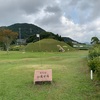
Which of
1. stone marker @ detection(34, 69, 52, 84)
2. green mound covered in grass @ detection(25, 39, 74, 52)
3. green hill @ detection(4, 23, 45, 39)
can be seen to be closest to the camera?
stone marker @ detection(34, 69, 52, 84)

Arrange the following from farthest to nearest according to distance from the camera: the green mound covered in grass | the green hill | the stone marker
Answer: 1. the green hill
2. the green mound covered in grass
3. the stone marker

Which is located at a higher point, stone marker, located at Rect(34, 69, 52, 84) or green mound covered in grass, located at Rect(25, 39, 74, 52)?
green mound covered in grass, located at Rect(25, 39, 74, 52)

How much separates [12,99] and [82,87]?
3.73 m

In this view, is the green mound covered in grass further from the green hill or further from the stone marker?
the green hill

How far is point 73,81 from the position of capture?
1366 cm

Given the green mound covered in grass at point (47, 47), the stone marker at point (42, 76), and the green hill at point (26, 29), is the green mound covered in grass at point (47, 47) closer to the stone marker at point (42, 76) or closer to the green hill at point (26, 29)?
the stone marker at point (42, 76)

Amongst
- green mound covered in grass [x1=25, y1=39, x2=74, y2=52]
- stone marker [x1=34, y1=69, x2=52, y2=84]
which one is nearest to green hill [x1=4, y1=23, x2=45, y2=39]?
green mound covered in grass [x1=25, y1=39, x2=74, y2=52]

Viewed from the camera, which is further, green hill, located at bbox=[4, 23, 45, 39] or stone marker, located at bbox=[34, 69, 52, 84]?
green hill, located at bbox=[4, 23, 45, 39]

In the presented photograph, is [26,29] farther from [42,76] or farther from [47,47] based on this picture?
[42,76]

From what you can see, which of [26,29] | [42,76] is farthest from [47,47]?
[26,29]

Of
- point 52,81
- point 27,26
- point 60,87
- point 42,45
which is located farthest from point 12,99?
point 27,26

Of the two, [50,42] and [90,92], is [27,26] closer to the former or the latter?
[50,42]

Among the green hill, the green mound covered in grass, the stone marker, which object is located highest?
the green hill

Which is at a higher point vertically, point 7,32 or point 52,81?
point 7,32
